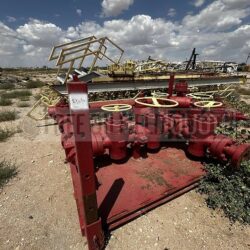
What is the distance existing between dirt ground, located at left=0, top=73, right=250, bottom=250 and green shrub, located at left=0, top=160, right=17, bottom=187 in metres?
0.11

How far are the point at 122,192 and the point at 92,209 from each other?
0.79 m

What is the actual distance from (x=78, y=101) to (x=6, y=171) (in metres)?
2.66

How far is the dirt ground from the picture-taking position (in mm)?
2107

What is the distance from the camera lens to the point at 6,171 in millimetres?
3322

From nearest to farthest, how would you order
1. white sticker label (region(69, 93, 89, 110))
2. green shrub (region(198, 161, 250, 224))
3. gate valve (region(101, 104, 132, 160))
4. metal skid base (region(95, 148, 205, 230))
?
white sticker label (region(69, 93, 89, 110)) → metal skid base (region(95, 148, 205, 230)) → green shrub (region(198, 161, 250, 224)) → gate valve (region(101, 104, 132, 160))

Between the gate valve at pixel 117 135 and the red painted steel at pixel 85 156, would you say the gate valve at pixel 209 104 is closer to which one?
the gate valve at pixel 117 135

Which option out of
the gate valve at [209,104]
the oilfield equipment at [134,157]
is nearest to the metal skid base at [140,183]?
the oilfield equipment at [134,157]

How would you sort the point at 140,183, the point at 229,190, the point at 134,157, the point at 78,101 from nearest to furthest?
the point at 78,101 → the point at 229,190 → the point at 140,183 → the point at 134,157

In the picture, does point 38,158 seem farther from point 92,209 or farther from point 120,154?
point 92,209

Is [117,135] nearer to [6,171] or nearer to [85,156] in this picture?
[85,156]

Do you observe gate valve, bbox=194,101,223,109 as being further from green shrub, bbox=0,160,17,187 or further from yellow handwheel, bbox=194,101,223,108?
green shrub, bbox=0,160,17,187

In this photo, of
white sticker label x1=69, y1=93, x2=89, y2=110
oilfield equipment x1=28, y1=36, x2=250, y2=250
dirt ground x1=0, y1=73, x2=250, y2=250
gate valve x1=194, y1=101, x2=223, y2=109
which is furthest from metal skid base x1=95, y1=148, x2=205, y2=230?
white sticker label x1=69, y1=93, x2=89, y2=110

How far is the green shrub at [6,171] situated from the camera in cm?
318

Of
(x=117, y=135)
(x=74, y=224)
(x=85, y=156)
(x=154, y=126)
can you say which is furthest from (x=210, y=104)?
(x=74, y=224)
